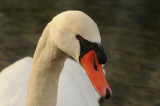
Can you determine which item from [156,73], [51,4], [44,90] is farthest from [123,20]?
[44,90]

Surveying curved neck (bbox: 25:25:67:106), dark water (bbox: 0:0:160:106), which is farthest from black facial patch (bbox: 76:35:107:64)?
dark water (bbox: 0:0:160:106)

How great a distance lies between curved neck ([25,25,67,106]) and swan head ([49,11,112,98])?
18cm

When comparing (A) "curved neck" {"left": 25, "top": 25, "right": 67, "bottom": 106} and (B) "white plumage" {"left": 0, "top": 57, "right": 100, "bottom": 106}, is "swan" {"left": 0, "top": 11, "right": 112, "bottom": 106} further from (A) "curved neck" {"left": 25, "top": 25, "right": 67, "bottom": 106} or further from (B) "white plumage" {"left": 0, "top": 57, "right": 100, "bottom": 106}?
(B) "white plumage" {"left": 0, "top": 57, "right": 100, "bottom": 106}

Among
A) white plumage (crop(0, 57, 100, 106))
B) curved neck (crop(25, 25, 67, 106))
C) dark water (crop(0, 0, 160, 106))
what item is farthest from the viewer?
dark water (crop(0, 0, 160, 106))

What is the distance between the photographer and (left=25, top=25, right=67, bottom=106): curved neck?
2.49 meters

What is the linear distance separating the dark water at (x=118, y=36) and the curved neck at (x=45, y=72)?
2.62 m

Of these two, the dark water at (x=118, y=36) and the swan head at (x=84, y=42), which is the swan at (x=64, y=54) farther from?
the dark water at (x=118, y=36)

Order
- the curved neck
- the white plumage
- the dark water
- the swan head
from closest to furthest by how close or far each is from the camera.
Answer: the swan head → the curved neck → the white plumage → the dark water

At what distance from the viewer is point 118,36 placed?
303 inches

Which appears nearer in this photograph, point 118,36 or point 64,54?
point 64,54

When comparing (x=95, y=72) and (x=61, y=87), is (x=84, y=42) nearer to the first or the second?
(x=95, y=72)

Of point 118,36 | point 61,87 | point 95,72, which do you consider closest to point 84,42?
point 95,72

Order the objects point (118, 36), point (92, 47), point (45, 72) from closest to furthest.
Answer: point (92, 47) < point (45, 72) < point (118, 36)

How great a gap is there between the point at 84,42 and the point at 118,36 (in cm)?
561
